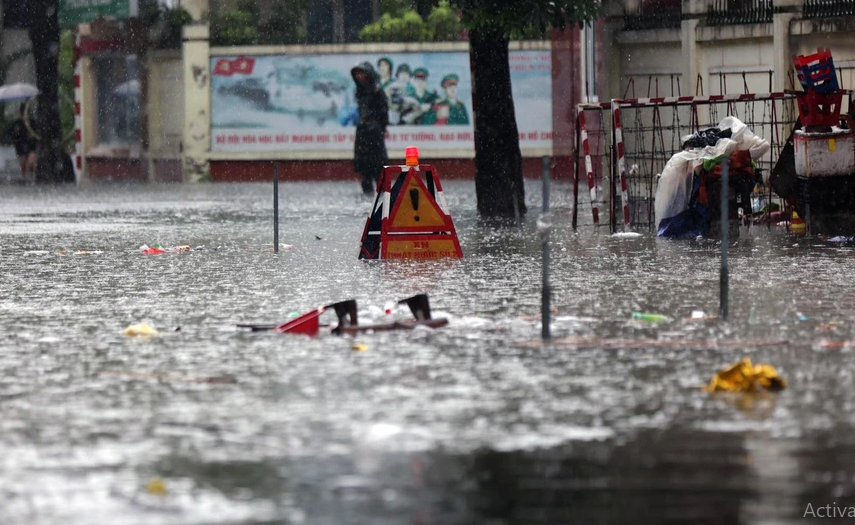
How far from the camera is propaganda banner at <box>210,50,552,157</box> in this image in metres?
40.8

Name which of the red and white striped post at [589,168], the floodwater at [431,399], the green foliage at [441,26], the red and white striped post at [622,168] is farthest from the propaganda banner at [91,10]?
the floodwater at [431,399]

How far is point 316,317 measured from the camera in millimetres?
11070

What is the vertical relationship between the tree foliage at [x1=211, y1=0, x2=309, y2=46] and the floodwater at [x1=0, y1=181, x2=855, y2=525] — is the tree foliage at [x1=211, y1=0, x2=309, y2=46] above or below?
above

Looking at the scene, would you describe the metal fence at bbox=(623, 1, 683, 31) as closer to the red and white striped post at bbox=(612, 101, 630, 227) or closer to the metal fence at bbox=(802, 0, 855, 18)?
the metal fence at bbox=(802, 0, 855, 18)

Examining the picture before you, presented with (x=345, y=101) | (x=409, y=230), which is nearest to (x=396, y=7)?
(x=345, y=101)

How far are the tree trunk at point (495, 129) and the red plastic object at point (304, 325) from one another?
45.4 ft

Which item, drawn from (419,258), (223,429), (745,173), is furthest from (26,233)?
(223,429)

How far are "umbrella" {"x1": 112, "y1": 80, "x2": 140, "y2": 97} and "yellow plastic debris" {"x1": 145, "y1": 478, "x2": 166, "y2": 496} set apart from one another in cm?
4001

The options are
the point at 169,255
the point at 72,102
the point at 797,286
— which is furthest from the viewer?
the point at 72,102

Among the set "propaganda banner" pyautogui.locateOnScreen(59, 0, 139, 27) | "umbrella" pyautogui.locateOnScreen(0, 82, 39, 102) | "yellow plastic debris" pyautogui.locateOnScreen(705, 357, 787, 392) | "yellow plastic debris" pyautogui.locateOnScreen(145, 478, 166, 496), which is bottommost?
"yellow plastic debris" pyautogui.locateOnScreen(145, 478, 166, 496)

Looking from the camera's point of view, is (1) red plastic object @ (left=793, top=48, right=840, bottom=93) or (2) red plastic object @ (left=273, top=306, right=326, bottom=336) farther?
(1) red plastic object @ (left=793, top=48, right=840, bottom=93)

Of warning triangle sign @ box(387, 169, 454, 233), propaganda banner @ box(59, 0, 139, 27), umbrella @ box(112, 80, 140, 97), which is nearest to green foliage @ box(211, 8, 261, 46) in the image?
propaganda banner @ box(59, 0, 139, 27)

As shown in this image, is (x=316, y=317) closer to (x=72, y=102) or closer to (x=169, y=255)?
(x=169, y=255)

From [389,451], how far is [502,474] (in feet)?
1.92
